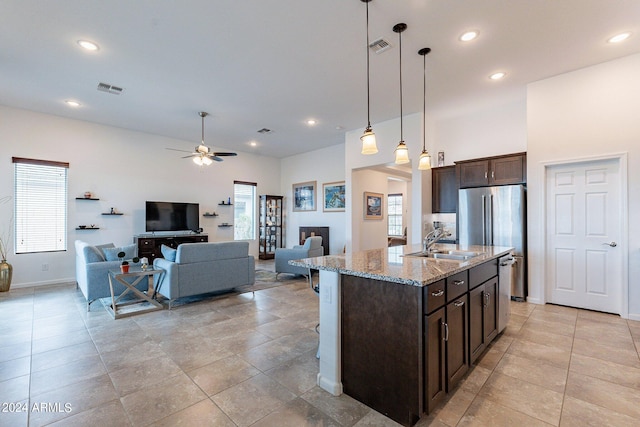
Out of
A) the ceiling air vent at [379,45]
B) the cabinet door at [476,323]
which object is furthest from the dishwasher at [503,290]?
the ceiling air vent at [379,45]

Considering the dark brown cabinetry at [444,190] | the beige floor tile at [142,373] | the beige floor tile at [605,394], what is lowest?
the beige floor tile at [142,373]

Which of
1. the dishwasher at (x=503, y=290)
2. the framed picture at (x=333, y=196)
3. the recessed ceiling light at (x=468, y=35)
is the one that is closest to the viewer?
the dishwasher at (x=503, y=290)

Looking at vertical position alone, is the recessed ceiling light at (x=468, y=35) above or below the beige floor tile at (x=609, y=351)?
above


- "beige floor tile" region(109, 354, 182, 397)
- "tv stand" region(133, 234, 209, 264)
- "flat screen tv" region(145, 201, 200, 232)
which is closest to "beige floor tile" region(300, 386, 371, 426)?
"beige floor tile" region(109, 354, 182, 397)

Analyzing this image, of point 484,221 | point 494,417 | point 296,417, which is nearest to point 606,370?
point 494,417

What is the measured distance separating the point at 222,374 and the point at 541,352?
A: 113 inches

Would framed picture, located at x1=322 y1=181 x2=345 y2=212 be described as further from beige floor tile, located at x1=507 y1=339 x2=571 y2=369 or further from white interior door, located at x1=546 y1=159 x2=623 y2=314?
beige floor tile, located at x1=507 y1=339 x2=571 y2=369

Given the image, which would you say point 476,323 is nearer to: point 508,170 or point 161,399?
point 161,399

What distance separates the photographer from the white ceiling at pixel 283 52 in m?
2.69

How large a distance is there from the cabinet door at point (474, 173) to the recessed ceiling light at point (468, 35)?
2096 millimetres

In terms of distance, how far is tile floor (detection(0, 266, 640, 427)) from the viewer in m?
1.85

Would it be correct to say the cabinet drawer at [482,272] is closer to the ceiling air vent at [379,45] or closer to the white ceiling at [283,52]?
the white ceiling at [283,52]

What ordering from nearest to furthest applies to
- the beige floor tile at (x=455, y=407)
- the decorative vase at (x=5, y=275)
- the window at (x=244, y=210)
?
1. the beige floor tile at (x=455, y=407)
2. the decorative vase at (x=5, y=275)
3. the window at (x=244, y=210)

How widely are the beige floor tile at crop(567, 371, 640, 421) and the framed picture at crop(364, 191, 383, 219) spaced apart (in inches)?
195
